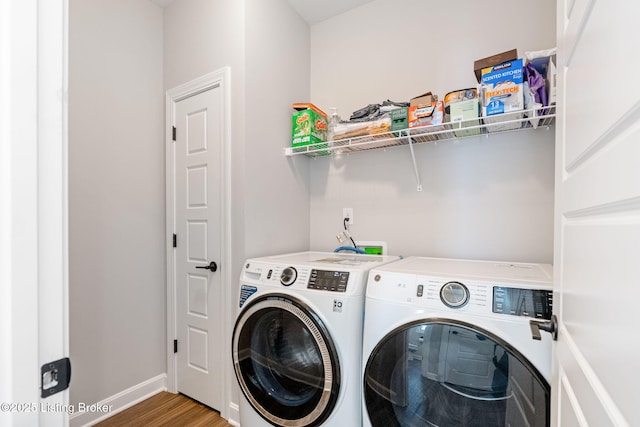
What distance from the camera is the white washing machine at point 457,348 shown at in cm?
92

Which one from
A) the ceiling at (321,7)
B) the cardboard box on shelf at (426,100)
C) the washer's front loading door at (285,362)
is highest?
the ceiling at (321,7)

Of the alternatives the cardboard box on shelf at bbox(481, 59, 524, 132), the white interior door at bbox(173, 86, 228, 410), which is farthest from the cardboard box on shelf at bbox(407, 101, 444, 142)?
the white interior door at bbox(173, 86, 228, 410)

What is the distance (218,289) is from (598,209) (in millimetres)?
1877

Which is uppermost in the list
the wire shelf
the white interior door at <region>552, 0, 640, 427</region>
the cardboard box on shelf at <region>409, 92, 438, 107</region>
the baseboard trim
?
the cardboard box on shelf at <region>409, 92, 438, 107</region>

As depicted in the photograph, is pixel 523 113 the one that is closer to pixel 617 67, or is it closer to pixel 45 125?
pixel 617 67

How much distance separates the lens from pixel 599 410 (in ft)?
1.55

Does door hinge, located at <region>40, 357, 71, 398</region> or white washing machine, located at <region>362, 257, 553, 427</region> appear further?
white washing machine, located at <region>362, 257, 553, 427</region>

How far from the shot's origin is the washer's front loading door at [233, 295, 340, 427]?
49.4 inches

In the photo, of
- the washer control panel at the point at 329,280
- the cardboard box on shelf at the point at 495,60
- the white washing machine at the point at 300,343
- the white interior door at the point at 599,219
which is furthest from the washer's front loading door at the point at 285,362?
the cardboard box on shelf at the point at 495,60

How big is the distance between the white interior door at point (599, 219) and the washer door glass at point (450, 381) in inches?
5.8

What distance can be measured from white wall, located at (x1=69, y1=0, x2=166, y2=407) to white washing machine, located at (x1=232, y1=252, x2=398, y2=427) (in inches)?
39.7

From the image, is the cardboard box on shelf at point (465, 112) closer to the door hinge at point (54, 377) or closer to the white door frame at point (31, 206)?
the white door frame at point (31, 206)

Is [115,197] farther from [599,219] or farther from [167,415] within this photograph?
[599,219]

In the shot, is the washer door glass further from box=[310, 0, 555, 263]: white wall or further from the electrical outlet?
the electrical outlet
